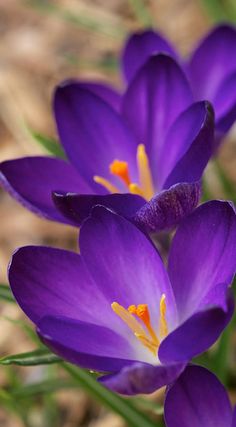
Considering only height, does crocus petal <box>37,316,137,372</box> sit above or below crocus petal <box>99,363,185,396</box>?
below

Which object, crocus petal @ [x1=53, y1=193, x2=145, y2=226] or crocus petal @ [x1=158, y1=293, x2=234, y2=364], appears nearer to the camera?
crocus petal @ [x1=158, y1=293, x2=234, y2=364]

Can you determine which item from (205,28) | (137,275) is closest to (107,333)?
(137,275)

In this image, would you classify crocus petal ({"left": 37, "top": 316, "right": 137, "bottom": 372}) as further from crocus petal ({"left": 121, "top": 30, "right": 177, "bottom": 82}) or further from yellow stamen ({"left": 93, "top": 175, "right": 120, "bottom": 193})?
crocus petal ({"left": 121, "top": 30, "right": 177, "bottom": 82})

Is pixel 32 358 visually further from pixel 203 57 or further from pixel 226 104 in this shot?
pixel 203 57

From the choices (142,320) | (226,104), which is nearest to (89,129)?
(226,104)

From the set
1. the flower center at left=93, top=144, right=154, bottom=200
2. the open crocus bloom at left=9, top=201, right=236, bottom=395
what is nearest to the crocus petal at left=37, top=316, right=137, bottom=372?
the open crocus bloom at left=9, top=201, right=236, bottom=395

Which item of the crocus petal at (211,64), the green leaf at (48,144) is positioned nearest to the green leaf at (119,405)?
the green leaf at (48,144)
